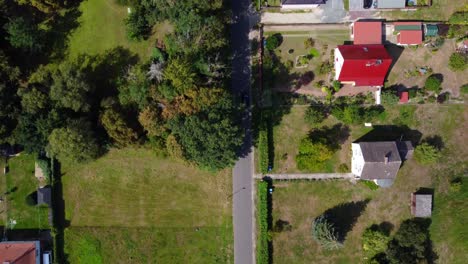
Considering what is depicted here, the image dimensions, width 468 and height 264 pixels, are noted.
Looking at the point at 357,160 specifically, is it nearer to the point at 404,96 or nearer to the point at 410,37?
the point at 404,96

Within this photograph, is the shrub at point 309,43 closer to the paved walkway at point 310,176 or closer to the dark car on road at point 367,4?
the dark car on road at point 367,4

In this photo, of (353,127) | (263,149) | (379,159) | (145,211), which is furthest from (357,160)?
(145,211)

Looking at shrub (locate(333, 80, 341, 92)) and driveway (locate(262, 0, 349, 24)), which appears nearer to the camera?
shrub (locate(333, 80, 341, 92))

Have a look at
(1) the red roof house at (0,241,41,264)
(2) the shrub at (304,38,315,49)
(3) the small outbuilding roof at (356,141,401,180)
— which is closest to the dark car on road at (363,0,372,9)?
(2) the shrub at (304,38,315,49)

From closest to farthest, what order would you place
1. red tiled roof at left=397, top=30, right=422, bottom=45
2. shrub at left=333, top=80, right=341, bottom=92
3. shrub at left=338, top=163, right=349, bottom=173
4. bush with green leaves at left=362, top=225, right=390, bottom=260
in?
1. red tiled roof at left=397, top=30, right=422, bottom=45
2. bush with green leaves at left=362, top=225, right=390, bottom=260
3. shrub at left=333, top=80, right=341, bottom=92
4. shrub at left=338, top=163, right=349, bottom=173

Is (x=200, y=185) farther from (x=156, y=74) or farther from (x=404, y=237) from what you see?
(x=404, y=237)

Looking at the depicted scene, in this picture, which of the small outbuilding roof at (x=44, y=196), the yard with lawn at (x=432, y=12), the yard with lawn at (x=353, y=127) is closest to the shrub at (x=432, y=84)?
the yard with lawn at (x=353, y=127)

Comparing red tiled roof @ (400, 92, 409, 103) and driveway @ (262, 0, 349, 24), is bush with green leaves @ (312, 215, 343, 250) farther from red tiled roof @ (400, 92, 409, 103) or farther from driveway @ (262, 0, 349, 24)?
driveway @ (262, 0, 349, 24)
